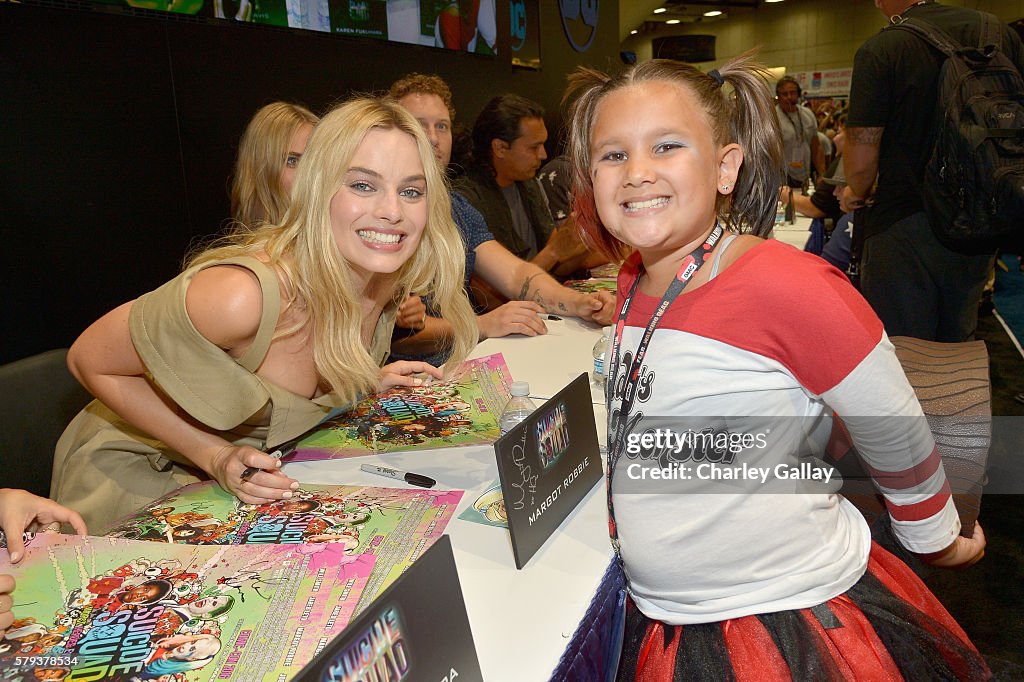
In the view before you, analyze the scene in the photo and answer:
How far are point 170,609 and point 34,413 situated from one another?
0.87 meters

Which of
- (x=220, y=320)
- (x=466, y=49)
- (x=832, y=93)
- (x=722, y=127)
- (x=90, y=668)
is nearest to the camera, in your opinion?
(x=90, y=668)

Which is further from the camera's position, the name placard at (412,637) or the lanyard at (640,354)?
the lanyard at (640,354)

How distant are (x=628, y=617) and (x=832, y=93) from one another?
1576cm

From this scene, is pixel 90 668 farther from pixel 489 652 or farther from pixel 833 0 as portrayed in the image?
pixel 833 0

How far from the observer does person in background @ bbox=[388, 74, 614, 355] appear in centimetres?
227

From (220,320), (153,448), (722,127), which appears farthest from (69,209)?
(722,127)

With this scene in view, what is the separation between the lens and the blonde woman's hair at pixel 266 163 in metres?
2.30

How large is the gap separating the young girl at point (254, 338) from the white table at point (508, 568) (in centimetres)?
17

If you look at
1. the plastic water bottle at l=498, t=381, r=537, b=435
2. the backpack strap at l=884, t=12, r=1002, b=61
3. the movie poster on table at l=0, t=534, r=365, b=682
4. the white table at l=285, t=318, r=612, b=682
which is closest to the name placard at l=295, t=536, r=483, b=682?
the white table at l=285, t=318, r=612, b=682

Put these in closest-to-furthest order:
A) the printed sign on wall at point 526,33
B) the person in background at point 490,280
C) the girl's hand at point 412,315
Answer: the person in background at point 490,280 → the girl's hand at point 412,315 → the printed sign on wall at point 526,33

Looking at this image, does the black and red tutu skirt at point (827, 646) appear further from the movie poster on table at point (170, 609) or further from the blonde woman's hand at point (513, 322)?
the blonde woman's hand at point (513, 322)

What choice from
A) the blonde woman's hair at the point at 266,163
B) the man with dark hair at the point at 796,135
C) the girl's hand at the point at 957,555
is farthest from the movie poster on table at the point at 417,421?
the man with dark hair at the point at 796,135

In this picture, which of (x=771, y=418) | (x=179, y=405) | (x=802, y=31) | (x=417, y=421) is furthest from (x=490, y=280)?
(x=802, y=31)

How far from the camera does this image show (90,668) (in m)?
0.80
